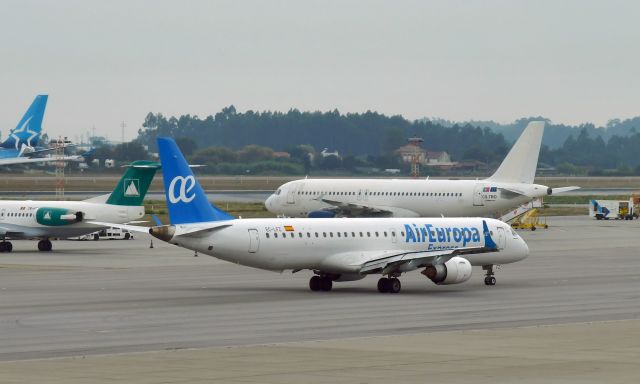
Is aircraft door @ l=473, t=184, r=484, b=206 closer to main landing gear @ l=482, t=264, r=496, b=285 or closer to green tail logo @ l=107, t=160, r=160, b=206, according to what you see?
green tail logo @ l=107, t=160, r=160, b=206

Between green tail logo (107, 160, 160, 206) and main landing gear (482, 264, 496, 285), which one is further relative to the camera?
green tail logo (107, 160, 160, 206)

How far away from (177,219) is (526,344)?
689 inches

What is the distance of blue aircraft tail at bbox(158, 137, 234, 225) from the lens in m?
45.6

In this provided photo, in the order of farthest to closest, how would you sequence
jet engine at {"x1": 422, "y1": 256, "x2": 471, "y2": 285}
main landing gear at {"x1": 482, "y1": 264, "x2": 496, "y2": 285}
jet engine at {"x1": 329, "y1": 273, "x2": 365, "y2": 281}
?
main landing gear at {"x1": 482, "y1": 264, "x2": 496, "y2": 285} → jet engine at {"x1": 329, "y1": 273, "x2": 365, "y2": 281} → jet engine at {"x1": 422, "y1": 256, "x2": 471, "y2": 285}

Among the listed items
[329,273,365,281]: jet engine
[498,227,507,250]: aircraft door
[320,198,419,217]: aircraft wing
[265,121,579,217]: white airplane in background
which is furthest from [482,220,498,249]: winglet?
[320,198,419,217]: aircraft wing

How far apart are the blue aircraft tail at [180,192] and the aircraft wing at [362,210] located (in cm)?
4310

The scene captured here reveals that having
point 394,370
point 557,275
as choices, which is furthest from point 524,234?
point 394,370

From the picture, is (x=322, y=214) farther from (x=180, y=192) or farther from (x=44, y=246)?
(x=180, y=192)

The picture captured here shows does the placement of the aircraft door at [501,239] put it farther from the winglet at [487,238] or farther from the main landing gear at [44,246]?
the main landing gear at [44,246]

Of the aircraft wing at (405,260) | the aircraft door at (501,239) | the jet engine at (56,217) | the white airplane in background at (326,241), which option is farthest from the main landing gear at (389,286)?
the jet engine at (56,217)

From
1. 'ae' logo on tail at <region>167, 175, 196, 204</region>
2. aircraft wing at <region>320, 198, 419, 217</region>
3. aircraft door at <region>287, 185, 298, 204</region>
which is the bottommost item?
aircraft wing at <region>320, 198, 419, 217</region>

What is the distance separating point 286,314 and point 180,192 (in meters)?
8.07

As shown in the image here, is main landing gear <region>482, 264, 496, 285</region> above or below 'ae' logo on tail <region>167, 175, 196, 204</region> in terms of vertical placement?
below

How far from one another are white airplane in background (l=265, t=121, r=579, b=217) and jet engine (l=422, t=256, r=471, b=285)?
3768 cm
